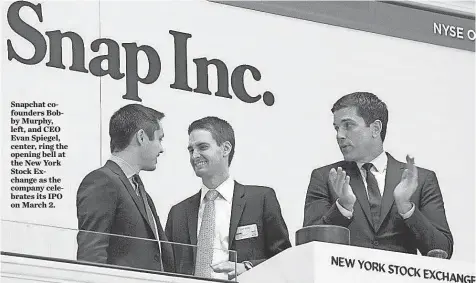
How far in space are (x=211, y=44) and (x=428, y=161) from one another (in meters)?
2.78

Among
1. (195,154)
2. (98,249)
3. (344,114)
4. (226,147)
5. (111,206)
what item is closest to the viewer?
(98,249)

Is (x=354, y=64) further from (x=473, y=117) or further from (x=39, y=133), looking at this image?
(x=39, y=133)

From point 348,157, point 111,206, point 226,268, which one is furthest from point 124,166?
point 348,157

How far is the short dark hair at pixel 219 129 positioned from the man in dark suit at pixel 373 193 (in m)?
0.97

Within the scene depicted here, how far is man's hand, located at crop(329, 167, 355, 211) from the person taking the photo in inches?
738

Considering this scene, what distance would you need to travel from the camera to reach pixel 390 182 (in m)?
19.0

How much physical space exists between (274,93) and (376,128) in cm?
118

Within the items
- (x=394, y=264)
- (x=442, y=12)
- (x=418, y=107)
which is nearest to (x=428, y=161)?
(x=418, y=107)

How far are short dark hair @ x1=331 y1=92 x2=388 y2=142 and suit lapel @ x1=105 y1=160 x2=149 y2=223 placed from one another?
2.62 m

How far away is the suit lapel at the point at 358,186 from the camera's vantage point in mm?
18734

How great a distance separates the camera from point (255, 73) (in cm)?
1911

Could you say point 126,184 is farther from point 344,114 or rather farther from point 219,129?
point 344,114

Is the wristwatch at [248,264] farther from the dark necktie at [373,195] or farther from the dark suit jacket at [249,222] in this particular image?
the dark necktie at [373,195]

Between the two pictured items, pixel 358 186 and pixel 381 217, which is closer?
pixel 381 217
